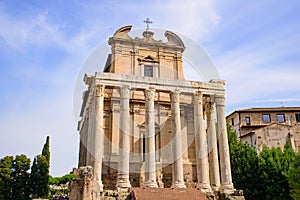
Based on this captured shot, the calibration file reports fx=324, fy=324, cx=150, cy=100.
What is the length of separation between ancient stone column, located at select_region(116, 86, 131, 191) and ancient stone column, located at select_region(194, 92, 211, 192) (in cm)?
473

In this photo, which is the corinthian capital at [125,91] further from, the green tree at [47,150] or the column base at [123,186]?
the green tree at [47,150]

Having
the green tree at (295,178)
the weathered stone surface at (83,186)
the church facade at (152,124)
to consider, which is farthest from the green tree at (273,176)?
the weathered stone surface at (83,186)

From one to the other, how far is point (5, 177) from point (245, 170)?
787 inches

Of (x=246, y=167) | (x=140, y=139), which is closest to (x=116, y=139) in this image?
(x=140, y=139)

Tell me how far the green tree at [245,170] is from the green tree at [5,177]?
61.4ft

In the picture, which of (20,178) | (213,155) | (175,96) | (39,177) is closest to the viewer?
(175,96)

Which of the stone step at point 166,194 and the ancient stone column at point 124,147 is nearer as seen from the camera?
the stone step at point 166,194

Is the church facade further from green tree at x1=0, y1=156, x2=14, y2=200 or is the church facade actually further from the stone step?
green tree at x1=0, y1=156, x2=14, y2=200

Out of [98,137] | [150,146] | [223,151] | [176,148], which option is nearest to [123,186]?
[150,146]

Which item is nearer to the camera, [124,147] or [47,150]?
[124,147]

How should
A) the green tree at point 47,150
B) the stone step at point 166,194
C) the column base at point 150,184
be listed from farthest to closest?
the green tree at point 47,150, the column base at point 150,184, the stone step at point 166,194

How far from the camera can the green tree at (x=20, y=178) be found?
2809 centimetres

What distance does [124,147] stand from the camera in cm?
1941

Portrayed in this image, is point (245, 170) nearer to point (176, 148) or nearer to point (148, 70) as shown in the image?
point (176, 148)
